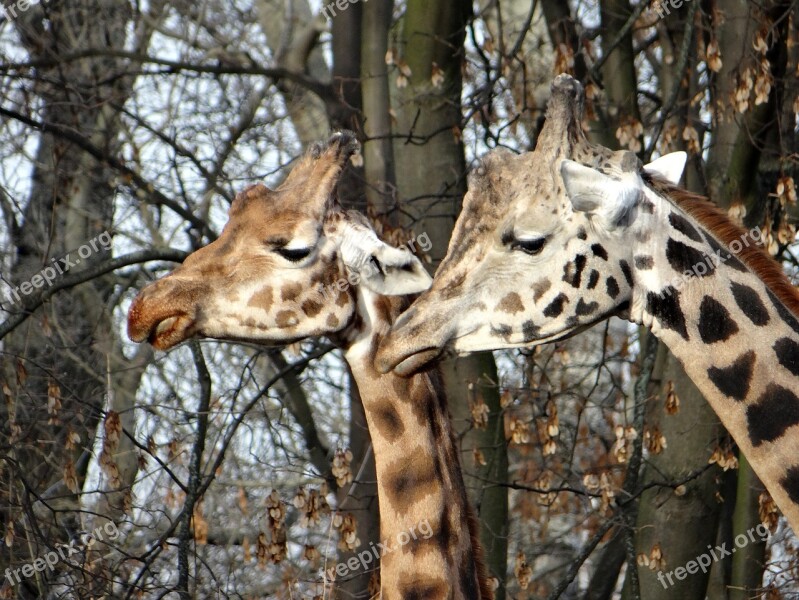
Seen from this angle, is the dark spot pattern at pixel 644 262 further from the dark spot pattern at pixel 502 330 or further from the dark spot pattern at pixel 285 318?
the dark spot pattern at pixel 285 318

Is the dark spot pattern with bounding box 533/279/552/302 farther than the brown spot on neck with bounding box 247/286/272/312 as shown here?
No

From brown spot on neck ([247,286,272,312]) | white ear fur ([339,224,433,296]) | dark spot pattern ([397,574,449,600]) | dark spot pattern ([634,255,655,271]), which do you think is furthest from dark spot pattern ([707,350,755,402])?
brown spot on neck ([247,286,272,312])

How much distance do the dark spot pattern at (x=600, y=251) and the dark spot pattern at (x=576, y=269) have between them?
36mm

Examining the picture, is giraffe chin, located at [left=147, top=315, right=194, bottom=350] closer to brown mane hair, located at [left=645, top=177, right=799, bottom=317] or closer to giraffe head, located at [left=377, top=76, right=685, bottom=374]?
giraffe head, located at [left=377, top=76, right=685, bottom=374]

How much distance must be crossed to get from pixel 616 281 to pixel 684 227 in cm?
26

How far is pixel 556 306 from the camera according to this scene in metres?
4.03

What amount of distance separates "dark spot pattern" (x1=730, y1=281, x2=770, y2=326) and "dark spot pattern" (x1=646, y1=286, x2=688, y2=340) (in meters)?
0.17

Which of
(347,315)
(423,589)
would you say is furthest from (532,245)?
(423,589)

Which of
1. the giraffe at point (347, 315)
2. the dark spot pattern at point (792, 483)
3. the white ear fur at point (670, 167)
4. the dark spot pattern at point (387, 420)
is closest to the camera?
the dark spot pattern at point (792, 483)

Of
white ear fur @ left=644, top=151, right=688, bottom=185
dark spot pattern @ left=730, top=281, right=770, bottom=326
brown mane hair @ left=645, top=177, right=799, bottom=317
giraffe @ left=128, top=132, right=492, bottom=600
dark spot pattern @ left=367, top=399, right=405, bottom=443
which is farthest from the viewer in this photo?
dark spot pattern @ left=367, top=399, right=405, bottom=443

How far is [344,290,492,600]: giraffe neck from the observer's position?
179 inches

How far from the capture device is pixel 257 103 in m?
9.95

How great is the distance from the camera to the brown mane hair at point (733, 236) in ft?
13.0

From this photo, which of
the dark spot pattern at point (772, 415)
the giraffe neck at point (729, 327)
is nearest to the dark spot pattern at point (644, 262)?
the giraffe neck at point (729, 327)
